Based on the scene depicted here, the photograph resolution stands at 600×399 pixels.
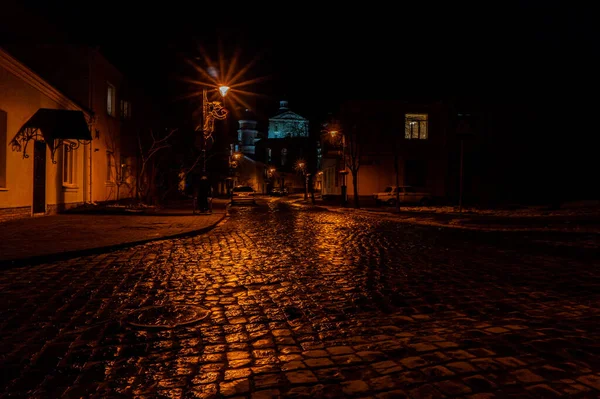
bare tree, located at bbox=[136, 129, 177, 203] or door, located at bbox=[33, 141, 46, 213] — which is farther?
bare tree, located at bbox=[136, 129, 177, 203]

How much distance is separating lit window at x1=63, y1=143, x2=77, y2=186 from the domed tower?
86.0 m

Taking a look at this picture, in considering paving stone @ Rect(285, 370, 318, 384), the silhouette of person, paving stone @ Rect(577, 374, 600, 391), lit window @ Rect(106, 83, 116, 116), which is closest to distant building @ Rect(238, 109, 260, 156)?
lit window @ Rect(106, 83, 116, 116)

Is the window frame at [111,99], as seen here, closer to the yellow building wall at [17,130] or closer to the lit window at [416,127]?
the yellow building wall at [17,130]

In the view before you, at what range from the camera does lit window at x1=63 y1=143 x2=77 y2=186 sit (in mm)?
20820

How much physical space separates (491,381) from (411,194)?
3371cm

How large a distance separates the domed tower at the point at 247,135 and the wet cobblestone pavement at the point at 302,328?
100 meters

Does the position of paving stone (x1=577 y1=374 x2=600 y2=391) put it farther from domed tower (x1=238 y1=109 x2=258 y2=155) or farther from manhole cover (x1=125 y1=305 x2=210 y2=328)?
domed tower (x1=238 y1=109 x2=258 y2=155)

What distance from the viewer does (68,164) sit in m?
21.4

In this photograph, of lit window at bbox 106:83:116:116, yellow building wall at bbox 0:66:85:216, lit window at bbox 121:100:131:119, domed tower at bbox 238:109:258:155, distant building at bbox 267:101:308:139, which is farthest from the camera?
distant building at bbox 267:101:308:139

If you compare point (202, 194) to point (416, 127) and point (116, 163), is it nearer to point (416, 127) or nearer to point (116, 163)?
point (116, 163)

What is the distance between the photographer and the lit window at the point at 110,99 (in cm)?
2588

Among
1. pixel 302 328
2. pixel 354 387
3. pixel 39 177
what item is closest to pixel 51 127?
pixel 39 177

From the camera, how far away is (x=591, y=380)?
3.70 meters

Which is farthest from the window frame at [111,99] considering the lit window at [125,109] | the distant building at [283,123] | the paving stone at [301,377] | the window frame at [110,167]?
the distant building at [283,123]
